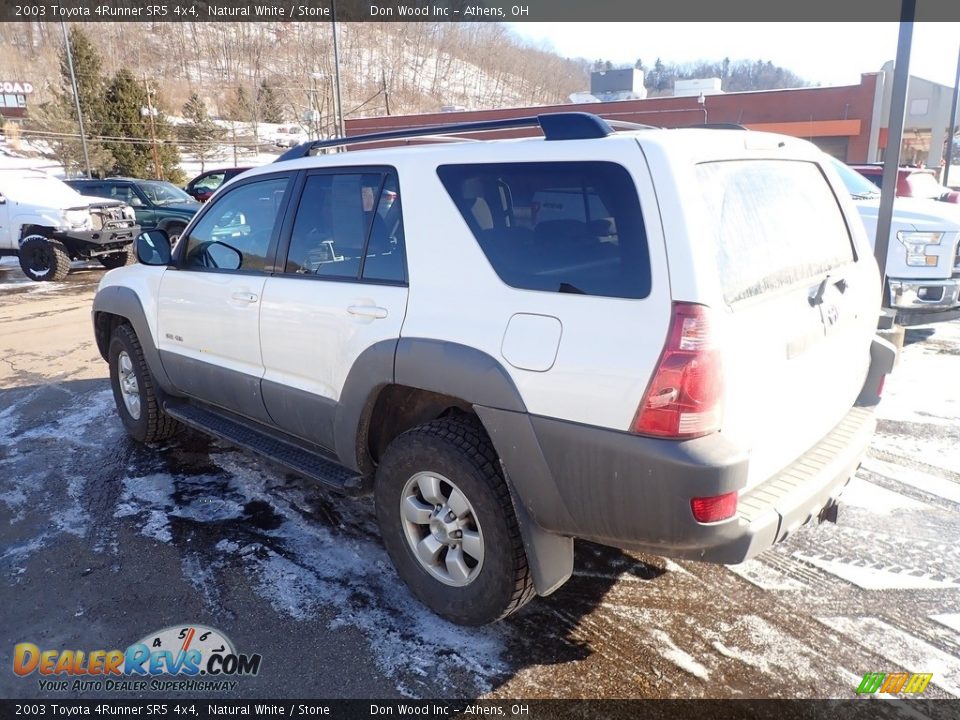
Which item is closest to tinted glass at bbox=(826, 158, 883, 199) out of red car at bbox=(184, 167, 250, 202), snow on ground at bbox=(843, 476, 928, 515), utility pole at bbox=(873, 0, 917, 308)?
utility pole at bbox=(873, 0, 917, 308)

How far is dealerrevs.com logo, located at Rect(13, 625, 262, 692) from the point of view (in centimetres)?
266

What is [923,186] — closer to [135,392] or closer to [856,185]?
[856,185]

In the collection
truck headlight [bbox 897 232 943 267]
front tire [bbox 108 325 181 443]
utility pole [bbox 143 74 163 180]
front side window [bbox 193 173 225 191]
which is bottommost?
front tire [bbox 108 325 181 443]

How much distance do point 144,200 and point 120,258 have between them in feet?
6.04

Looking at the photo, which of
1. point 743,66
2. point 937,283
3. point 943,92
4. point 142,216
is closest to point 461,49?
point 743,66

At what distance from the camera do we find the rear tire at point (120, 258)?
517 inches

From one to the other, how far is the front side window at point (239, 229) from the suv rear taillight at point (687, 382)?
7.60ft

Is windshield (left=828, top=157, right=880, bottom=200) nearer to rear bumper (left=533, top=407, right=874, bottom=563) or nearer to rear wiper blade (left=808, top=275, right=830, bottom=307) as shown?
rear wiper blade (left=808, top=275, right=830, bottom=307)

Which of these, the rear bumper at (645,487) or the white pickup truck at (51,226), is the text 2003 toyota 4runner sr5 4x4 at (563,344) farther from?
the white pickup truck at (51,226)

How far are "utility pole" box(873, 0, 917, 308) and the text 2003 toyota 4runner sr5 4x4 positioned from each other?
241 centimetres

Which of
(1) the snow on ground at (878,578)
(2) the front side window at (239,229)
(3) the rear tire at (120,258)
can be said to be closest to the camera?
(1) the snow on ground at (878,578)

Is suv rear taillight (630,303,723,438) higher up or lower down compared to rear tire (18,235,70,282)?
higher up

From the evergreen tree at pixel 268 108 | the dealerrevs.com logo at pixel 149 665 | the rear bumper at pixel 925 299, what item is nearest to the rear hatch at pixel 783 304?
the dealerrevs.com logo at pixel 149 665

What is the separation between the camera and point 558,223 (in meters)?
2.56
